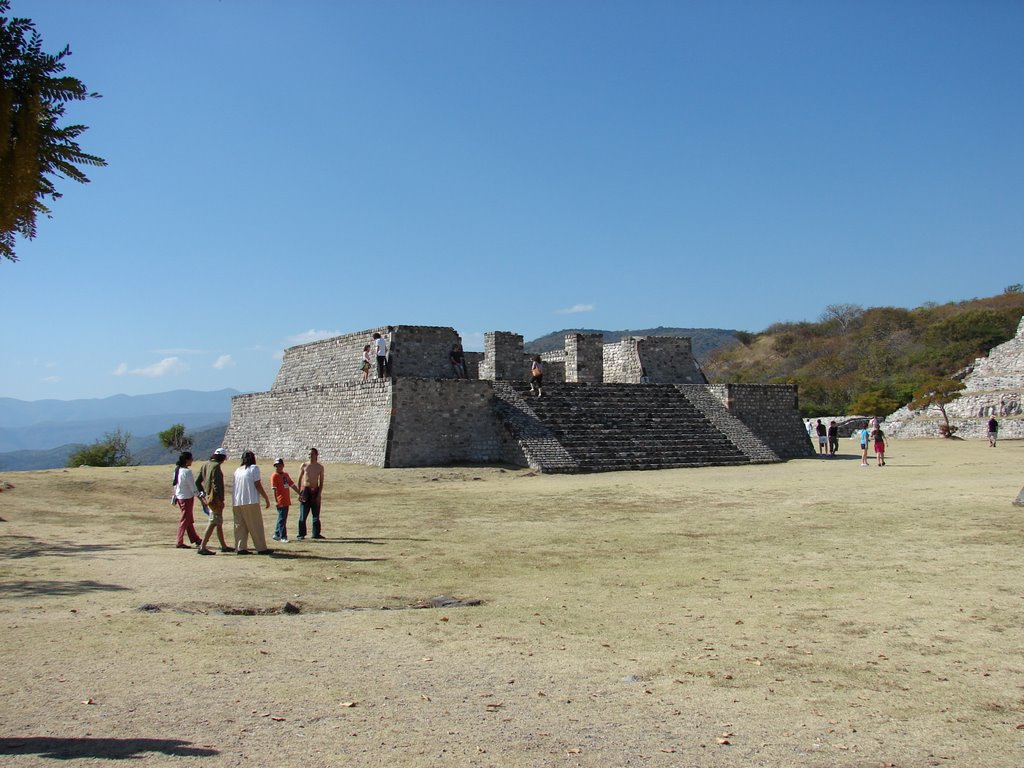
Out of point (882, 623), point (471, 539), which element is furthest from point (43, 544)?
point (882, 623)

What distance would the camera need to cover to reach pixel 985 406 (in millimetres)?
32969

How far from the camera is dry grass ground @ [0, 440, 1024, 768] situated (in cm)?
352

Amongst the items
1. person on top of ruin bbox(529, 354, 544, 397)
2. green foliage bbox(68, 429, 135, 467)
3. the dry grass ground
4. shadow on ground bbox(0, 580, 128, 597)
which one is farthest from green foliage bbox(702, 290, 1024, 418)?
shadow on ground bbox(0, 580, 128, 597)

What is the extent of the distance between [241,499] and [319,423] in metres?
12.1

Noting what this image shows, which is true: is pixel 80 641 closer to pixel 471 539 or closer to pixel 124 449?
pixel 471 539

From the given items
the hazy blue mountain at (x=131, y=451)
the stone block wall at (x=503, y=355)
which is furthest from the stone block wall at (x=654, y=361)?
the hazy blue mountain at (x=131, y=451)

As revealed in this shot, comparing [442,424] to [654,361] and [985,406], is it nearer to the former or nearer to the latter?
[654,361]

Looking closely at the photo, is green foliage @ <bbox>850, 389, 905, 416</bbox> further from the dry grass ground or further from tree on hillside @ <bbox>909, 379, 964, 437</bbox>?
the dry grass ground

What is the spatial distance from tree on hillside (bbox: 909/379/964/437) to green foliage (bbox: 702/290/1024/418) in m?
3.50

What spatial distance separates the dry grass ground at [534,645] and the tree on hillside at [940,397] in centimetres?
2336

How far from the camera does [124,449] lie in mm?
29484

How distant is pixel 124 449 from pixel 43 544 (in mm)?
22336

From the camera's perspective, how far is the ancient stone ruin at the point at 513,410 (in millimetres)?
18078

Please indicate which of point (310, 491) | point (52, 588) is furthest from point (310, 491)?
point (52, 588)
